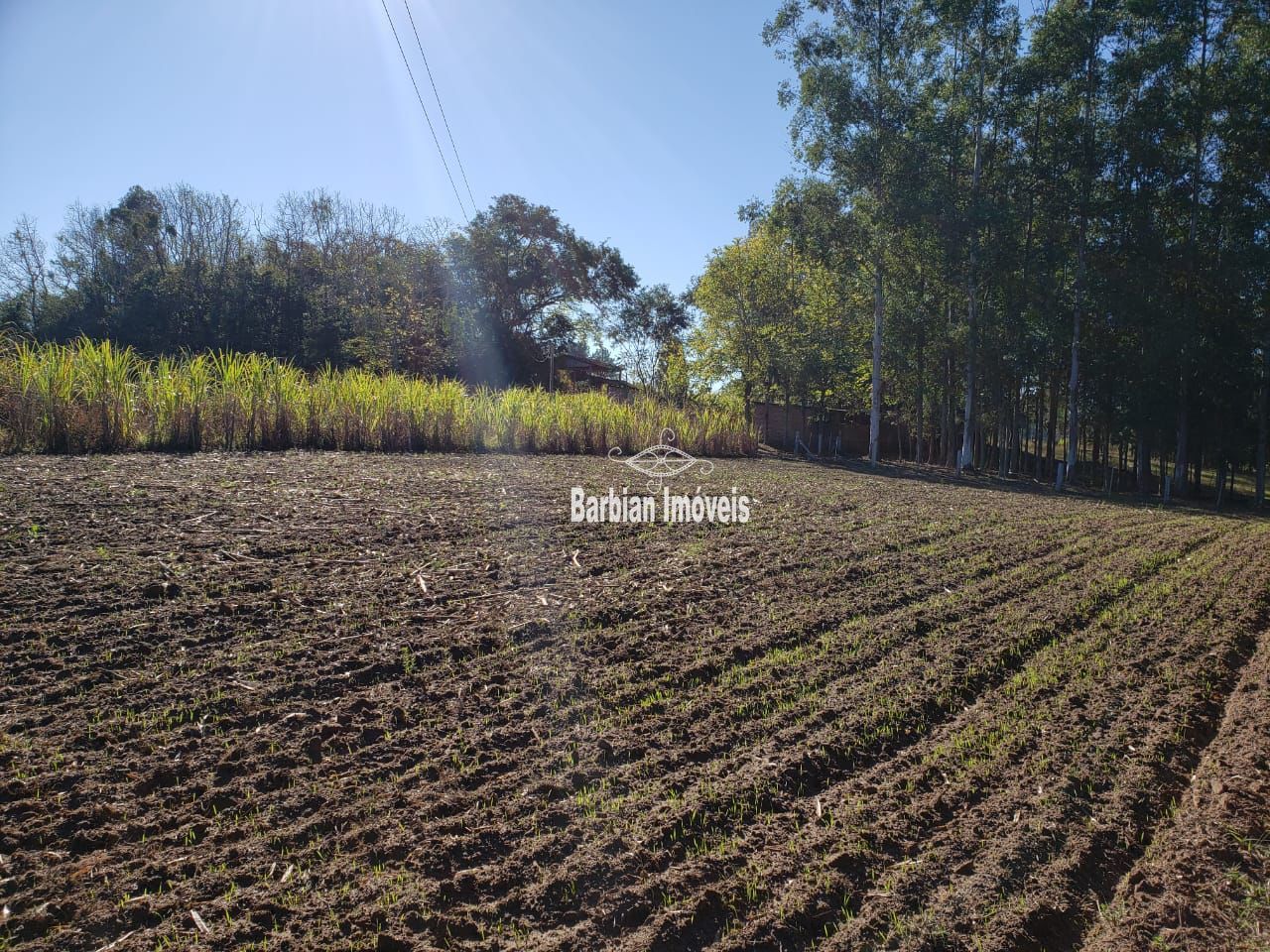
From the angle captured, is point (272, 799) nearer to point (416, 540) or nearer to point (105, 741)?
point (105, 741)

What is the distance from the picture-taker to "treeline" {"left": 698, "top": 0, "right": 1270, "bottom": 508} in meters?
13.6

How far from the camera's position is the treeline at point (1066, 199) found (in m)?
13.6

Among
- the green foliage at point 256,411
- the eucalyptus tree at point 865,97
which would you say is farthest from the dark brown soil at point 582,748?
the eucalyptus tree at point 865,97

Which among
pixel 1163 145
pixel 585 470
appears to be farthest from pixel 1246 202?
pixel 585 470

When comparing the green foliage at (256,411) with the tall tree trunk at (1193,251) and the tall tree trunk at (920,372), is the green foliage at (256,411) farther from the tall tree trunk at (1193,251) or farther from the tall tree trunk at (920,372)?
the tall tree trunk at (1193,251)

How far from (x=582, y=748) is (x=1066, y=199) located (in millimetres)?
18458

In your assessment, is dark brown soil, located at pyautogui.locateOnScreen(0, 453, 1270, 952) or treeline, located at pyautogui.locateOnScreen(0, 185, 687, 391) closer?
dark brown soil, located at pyautogui.locateOnScreen(0, 453, 1270, 952)

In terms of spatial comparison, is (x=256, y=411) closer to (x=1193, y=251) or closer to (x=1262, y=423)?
A: (x=1193, y=251)

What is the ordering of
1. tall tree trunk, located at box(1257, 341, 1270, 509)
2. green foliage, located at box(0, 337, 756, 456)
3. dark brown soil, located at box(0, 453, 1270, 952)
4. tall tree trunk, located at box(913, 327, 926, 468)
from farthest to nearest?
tall tree trunk, located at box(913, 327, 926, 468)
tall tree trunk, located at box(1257, 341, 1270, 509)
green foliage, located at box(0, 337, 756, 456)
dark brown soil, located at box(0, 453, 1270, 952)

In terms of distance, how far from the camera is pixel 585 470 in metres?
8.28

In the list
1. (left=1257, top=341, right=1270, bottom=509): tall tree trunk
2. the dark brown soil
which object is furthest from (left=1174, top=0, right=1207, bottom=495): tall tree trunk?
the dark brown soil

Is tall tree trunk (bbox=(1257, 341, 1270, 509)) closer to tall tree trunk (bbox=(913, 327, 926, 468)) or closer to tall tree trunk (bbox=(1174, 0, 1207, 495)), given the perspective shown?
tall tree trunk (bbox=(1174, 0, 1207, 495))

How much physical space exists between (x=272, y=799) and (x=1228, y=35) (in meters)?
21.8

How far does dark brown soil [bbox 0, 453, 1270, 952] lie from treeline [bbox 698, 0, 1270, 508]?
1288 cm
